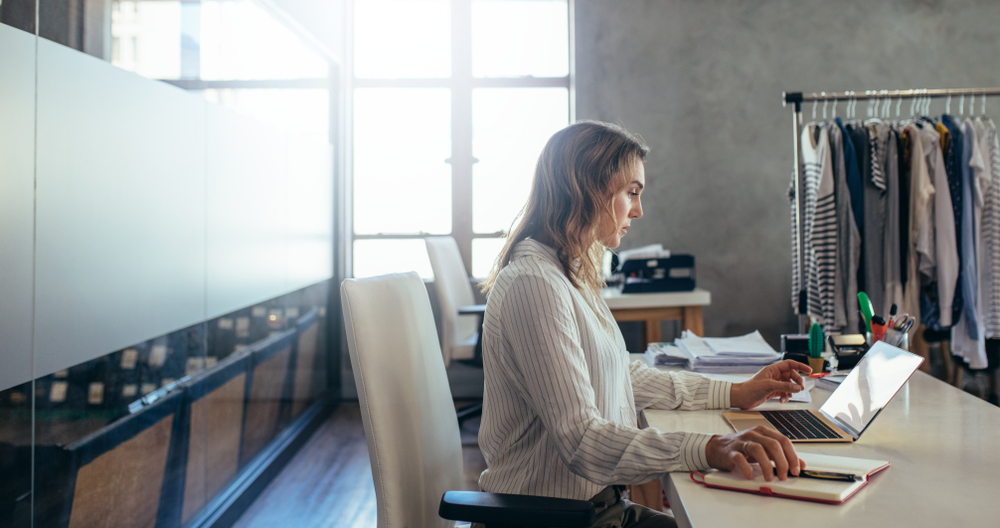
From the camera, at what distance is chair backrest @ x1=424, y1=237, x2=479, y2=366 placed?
300 centimetres

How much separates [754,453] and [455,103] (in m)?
3.52

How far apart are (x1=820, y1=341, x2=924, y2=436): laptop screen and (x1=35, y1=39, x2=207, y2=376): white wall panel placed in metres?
1.58

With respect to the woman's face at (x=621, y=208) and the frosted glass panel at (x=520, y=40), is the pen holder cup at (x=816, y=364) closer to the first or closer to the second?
the woman's face at (x=621, y=208)

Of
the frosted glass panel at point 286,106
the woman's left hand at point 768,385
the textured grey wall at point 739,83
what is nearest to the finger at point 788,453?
the woman's left hand at point 768,385

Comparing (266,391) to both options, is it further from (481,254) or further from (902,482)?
(902,482)

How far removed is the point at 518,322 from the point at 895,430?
28.2 inches

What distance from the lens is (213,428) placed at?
215cm

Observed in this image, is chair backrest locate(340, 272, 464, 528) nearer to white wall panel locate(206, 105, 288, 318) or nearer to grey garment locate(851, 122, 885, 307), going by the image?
white wall panel locate(206, 105, 288, 318)

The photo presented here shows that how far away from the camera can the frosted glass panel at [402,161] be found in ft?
13.4

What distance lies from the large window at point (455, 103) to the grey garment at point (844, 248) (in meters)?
1.76

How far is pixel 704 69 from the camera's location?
150 inches

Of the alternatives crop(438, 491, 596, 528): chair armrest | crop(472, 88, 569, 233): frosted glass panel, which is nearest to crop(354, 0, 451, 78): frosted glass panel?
crop(472, 88, 569, 233): frosted glass panel

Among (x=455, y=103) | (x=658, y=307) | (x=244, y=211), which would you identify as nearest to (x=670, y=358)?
(x=658, y=307)

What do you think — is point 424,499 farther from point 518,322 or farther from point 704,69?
point 704,69
